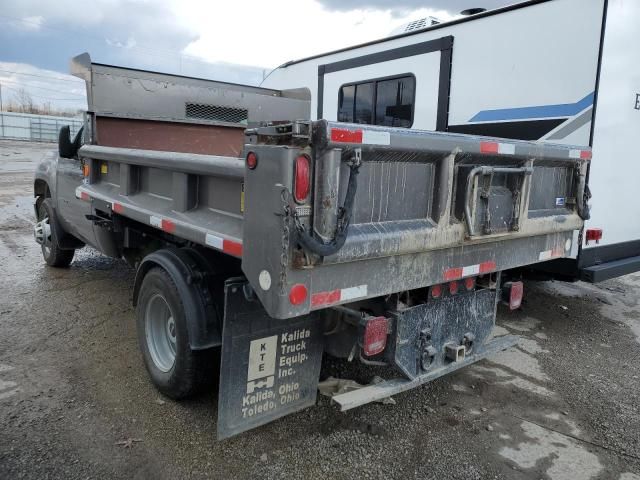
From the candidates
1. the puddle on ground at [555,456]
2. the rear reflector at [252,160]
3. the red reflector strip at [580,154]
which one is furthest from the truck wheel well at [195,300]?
the red reflector strip at [580,154]

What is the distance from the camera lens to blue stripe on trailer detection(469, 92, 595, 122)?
14.7ft

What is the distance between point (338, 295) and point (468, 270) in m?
0.97

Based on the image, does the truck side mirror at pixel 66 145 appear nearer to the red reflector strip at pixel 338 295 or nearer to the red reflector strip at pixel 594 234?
the red reflector strip at pixel 338 295

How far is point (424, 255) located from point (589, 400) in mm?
2009

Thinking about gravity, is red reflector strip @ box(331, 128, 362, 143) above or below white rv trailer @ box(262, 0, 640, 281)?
below

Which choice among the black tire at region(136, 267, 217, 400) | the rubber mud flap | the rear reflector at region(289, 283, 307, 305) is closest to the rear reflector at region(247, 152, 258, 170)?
the rear reflector at region(289, 283, 307, 305)

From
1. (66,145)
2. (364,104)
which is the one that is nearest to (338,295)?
(66,145)

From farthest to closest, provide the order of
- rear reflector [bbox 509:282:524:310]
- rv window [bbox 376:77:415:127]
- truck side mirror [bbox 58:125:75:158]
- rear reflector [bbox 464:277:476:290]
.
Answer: rv window [bbox 376:77:415:127]
truck side mirror [bbox 58:125:75:158]
rear reflector [bbox 509:282:524:310]
rear reflector [bbox 464:277:476:290]

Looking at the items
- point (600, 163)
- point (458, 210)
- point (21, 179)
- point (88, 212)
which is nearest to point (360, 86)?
point (600, 163)

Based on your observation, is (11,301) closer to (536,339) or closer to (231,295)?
(231,295)

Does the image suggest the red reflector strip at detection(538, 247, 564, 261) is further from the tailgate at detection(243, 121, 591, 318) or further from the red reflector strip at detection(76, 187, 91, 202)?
the red reflector strip at detection(76, 187, 91, 202)

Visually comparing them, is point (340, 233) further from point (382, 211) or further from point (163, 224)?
point (163, 224)

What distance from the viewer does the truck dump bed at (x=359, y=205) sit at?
2.17 meters

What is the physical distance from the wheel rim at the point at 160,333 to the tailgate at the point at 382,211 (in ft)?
4.33
